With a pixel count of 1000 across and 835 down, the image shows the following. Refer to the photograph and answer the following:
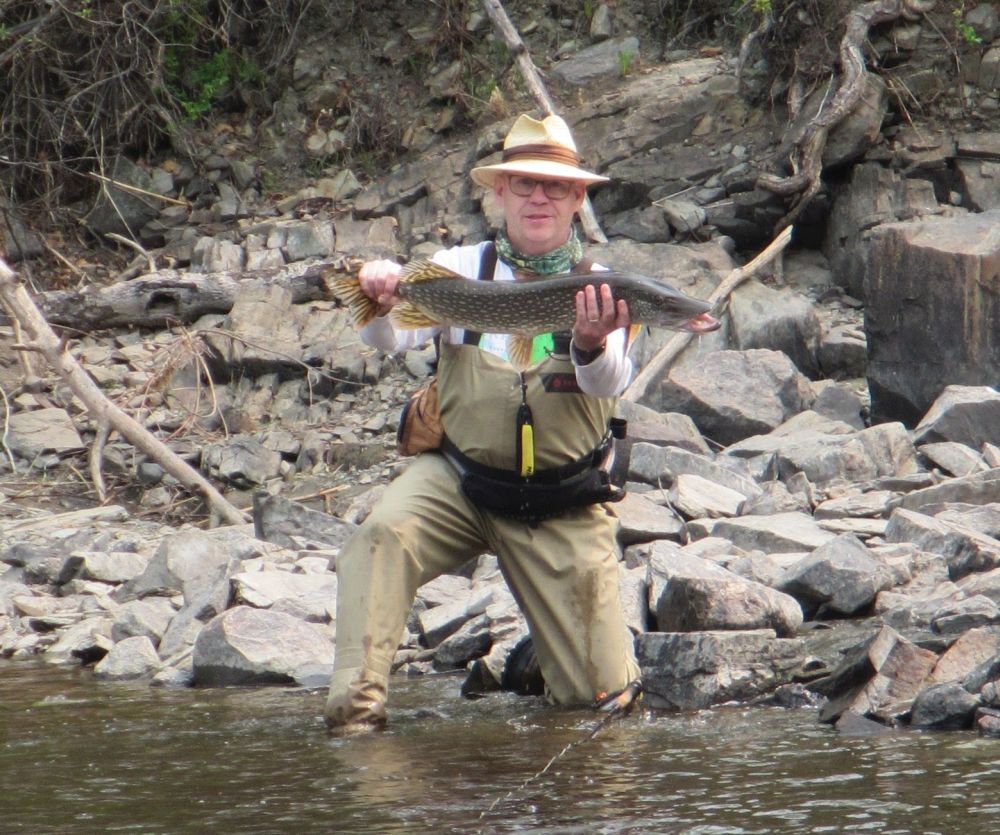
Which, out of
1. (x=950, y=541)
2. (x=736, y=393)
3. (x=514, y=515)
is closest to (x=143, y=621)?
(x=514, y=515)

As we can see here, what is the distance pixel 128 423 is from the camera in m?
9.95

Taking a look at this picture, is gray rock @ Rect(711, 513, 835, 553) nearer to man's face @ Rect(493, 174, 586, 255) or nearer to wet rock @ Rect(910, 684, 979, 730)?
wet rock @ Rect(910, 684, 979, 730)

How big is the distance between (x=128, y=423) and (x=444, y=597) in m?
3.87

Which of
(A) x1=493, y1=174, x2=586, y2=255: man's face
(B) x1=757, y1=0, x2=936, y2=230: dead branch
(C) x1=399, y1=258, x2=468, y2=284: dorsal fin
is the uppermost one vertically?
(B) x1=757, y1=0, x2=936, y2=230: dead branch

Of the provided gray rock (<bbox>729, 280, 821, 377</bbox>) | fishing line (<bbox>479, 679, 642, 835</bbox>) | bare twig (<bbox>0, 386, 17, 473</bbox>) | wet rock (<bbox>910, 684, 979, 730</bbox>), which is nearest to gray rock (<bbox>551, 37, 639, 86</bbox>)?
gray rock (<bbox>729, 280, 821, 377</bbox>)

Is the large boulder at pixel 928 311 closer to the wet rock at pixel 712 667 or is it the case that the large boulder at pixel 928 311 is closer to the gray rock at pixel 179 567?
the gray rock at pixel 179 567

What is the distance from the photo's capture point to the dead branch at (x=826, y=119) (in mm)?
12906

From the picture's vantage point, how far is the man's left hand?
435 cm

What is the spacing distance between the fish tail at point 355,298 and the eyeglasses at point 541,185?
63cm

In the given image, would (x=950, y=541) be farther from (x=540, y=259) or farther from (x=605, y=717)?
(x=540, y=259)

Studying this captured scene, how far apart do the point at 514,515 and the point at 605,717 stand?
0.71m

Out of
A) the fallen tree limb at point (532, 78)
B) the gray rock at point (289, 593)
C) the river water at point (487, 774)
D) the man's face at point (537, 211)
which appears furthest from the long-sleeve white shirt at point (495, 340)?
the fallen tree limb at point (532, 78)

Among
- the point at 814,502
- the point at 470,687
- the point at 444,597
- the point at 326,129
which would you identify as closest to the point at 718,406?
the point at 814,502

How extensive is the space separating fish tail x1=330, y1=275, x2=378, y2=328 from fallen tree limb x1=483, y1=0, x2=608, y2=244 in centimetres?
851
